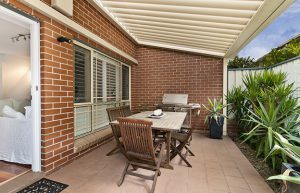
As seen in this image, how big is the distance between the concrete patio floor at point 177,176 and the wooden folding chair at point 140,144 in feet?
0.68

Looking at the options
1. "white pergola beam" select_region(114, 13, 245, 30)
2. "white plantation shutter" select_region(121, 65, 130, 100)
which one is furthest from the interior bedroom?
"white plantation shutter" select_region(121, 65, 130, 100)

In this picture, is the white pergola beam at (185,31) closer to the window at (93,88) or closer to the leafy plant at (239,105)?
the window at (93,88)

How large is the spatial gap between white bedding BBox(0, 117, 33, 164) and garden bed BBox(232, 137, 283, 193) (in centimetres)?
366

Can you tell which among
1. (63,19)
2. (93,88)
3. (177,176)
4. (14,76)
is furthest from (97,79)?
(14,76)

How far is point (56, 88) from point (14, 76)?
3.90 meters

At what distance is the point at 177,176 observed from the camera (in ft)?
8.76

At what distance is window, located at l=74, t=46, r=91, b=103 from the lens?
11.3ft

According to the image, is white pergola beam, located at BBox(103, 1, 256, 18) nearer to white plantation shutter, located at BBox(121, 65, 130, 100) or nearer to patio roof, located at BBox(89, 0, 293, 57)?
patio roof, located at BBox(89, 0, 293, 57)

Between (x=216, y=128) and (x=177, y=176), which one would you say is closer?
(x=177, y=176)

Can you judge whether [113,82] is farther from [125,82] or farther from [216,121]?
[216,121]

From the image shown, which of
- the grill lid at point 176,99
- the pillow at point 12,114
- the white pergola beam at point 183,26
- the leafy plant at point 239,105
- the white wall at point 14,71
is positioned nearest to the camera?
the pillow at point 12,114

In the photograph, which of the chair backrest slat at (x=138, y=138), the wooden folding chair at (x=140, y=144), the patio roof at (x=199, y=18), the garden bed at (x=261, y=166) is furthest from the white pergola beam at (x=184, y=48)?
the chair backrest slat at (x=138, y=138)

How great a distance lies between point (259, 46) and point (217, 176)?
2410 cm

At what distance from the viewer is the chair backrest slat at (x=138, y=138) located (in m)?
2.18
